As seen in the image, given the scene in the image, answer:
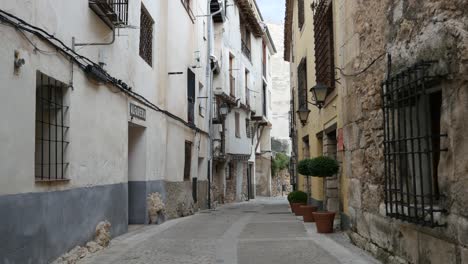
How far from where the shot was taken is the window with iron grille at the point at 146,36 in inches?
445

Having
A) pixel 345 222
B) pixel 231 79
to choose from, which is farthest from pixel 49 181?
pixel 231 79

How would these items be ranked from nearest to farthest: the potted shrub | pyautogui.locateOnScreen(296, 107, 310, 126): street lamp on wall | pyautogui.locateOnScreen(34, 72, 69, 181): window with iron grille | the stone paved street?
pyautogui.locateOnScreen(34, 72, 69, 181): window with iron grille
the stone paved street
the potted shrub
pyautogui.locateOnScreen(296, 107, 310, 126): street lamp on wall

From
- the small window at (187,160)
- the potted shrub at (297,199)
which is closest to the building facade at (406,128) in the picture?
the potted shrub at (297,199)

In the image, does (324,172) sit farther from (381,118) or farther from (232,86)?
(232,86)

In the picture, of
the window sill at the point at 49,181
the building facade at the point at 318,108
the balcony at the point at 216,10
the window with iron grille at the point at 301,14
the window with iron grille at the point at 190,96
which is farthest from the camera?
the balcony at the point at 216,10

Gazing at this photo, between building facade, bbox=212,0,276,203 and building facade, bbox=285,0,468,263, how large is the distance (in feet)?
42.5

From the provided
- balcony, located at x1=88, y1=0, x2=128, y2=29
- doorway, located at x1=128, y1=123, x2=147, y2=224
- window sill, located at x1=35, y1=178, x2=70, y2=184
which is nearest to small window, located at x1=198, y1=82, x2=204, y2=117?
doorway, located at x1=128, y1=123, x2=147, y2=224

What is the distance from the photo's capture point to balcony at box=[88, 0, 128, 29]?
779 centimetres

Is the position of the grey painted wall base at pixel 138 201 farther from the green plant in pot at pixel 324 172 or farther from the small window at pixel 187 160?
A: the small window at pixel 187 160

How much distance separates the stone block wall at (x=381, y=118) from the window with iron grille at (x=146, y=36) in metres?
4.82

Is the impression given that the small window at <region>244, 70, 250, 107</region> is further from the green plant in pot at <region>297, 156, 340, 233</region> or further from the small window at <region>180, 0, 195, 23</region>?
the green plant in pot at <region>297, 156, 340, 233</region>

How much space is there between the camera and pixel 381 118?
6.53 metres

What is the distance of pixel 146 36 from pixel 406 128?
7.68m

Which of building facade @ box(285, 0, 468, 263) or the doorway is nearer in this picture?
building facade @ box(285, 0, 468, 263)
